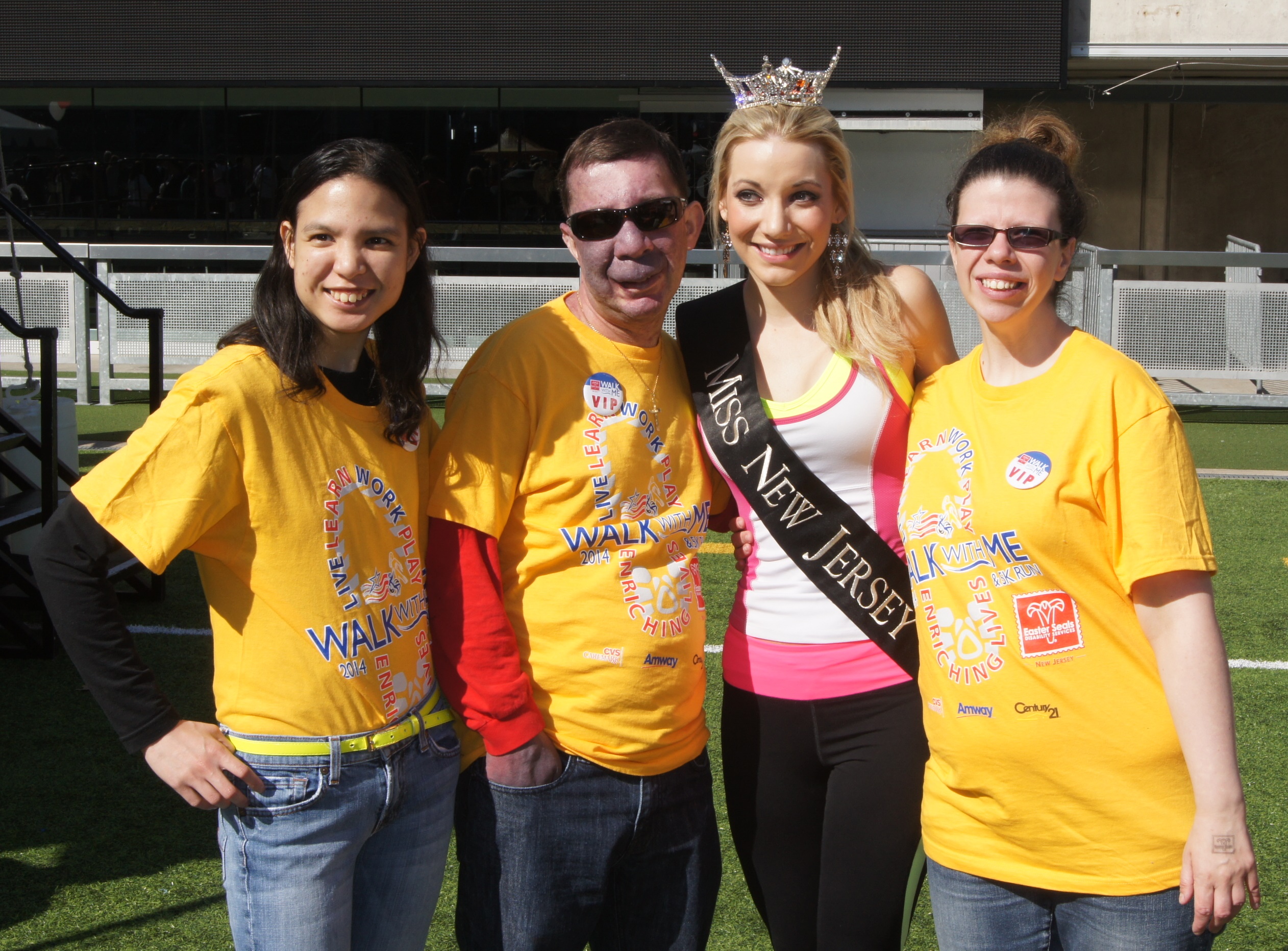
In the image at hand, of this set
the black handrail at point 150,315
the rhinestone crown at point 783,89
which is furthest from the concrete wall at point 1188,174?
the rhinestone crown at point 783,89

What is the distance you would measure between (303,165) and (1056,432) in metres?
1.26

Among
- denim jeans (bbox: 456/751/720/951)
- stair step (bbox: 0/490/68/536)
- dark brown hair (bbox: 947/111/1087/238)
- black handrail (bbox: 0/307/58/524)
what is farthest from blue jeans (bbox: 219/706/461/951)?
stair step (bbox: 0/490/68/536)

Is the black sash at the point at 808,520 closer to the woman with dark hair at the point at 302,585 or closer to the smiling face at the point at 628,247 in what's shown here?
the smiling face at the point at 628,247

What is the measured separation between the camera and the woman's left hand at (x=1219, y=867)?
5.40 feet

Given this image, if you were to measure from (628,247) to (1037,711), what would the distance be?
1008 millimetres

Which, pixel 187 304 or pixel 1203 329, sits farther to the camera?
pixel 187 304

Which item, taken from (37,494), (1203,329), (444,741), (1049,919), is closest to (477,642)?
(444,741)

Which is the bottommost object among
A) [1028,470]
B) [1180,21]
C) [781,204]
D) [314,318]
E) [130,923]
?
[130,923]

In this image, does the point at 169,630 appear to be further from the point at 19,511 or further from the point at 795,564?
the point at 795,564

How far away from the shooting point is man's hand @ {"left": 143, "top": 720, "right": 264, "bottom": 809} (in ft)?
5.60

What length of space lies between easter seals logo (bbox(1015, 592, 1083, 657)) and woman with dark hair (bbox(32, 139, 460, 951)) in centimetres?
94

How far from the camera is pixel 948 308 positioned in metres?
10.1

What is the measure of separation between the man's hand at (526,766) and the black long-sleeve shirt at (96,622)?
20.2 inches

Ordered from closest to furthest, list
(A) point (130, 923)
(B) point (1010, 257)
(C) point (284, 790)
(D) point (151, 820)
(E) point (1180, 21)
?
(C) point (284, 790)
(B) point (1010, 257)
(A) point (130, 923)
(D) point (151, 820)
(E) point (1180, 21)
